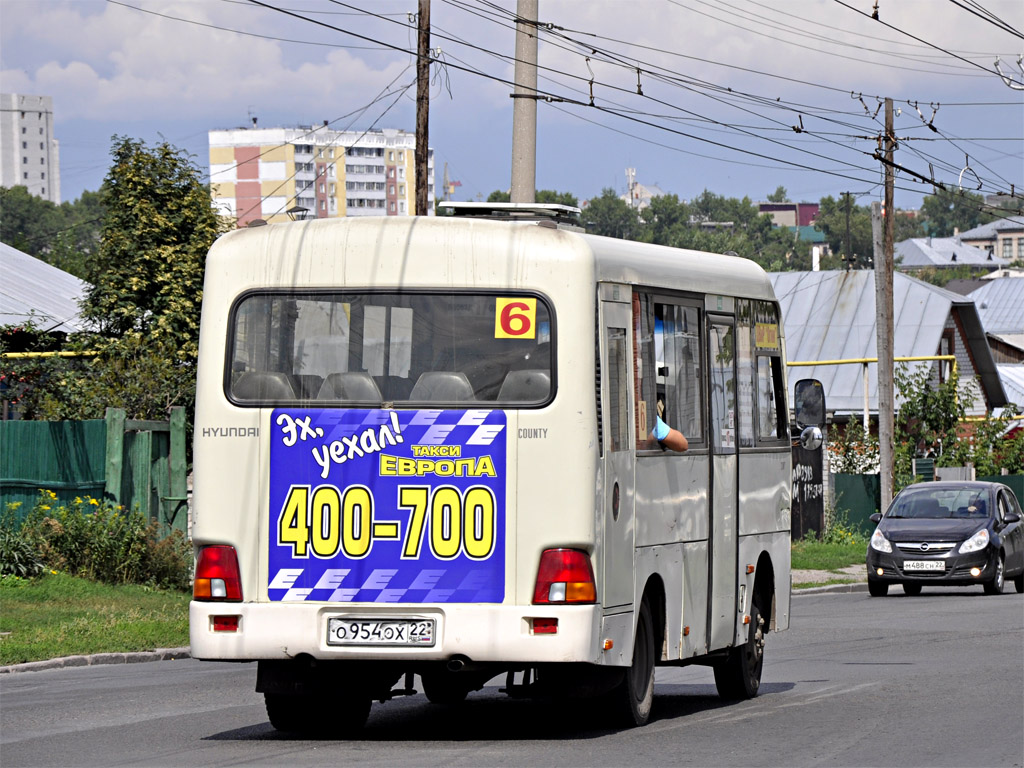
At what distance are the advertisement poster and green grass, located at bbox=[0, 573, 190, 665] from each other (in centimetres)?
668

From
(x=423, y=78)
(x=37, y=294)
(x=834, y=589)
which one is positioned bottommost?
(x=834, y=589)

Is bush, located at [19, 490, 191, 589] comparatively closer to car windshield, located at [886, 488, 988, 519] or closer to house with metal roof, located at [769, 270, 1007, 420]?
car windshield, located at [886, 488, 988, 519]

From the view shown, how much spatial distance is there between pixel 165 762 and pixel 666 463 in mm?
3461

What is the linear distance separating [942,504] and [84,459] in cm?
1304

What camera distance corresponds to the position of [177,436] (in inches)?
835

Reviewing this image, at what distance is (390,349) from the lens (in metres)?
9.49

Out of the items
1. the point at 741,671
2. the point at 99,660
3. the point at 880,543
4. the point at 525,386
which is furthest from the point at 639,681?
the point at 880,543

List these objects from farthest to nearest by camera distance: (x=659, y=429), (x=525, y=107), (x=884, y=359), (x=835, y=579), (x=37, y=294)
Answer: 1. (x=37, y=294)
2. (x=884, y=359)
3. (x=835, y=579)
4. (x=525, y=107)
5. (x=659, y=429)

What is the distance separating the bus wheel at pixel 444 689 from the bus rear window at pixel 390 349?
1.81 metres

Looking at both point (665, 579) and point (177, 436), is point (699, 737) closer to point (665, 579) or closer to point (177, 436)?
point (665, 579)

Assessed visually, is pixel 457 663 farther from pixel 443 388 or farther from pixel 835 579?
pixel 835 579

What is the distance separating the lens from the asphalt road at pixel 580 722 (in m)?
9.04

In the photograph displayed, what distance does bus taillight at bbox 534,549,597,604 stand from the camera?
903 cm

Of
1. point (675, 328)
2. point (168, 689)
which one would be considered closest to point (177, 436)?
point (168, 689)
